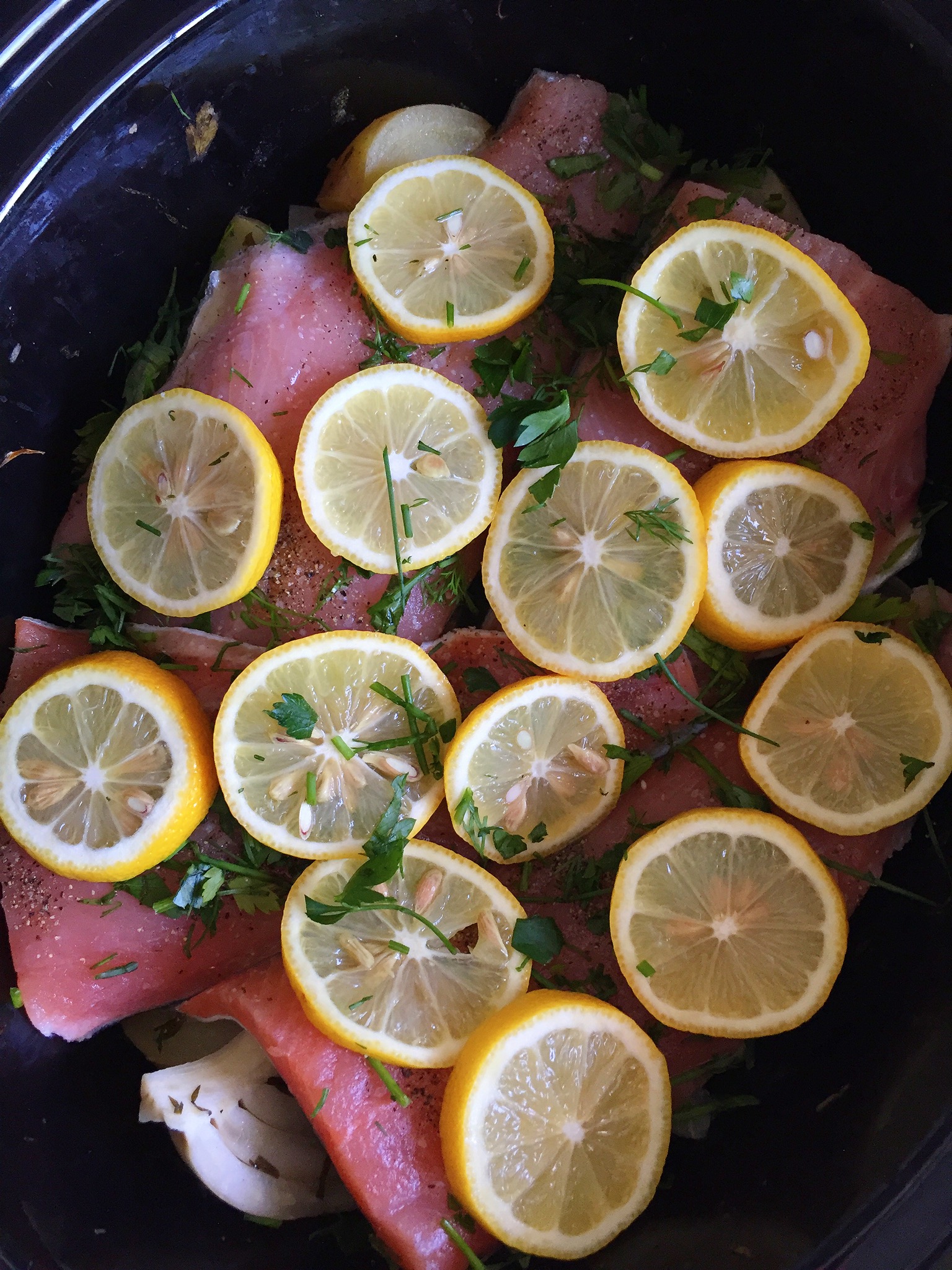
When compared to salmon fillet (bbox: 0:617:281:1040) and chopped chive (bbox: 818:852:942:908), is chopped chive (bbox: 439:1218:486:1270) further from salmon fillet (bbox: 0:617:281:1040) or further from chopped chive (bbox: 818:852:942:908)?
chopped chive (bbox: 818:852:942:908)


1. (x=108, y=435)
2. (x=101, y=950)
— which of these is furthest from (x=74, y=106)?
(x=101, y=950)

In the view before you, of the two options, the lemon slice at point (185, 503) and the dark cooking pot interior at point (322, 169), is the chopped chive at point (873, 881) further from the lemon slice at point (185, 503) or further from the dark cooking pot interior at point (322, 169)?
the lemon slice at point (185, 503)

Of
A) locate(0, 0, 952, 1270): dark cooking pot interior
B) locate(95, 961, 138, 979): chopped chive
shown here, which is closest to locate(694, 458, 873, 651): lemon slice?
locate(0, 0, 952, 1270): dark cooking pot interior

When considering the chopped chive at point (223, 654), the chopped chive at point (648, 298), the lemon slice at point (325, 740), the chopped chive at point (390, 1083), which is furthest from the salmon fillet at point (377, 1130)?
the chopped chive at point (648, 298)

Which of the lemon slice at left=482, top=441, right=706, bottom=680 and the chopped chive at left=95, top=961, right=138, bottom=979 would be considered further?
the chopped chive at left=95, top=961, right=138, bottom=979

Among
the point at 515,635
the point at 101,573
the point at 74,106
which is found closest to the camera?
the point at 74,106

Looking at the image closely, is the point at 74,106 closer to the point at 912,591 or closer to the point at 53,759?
the point at 53,759
